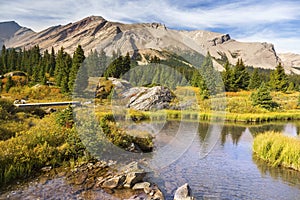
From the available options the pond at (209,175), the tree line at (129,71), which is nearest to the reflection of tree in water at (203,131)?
the pond at (209,175)

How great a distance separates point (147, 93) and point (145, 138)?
14266 millimetres

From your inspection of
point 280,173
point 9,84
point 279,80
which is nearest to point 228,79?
point 279,80

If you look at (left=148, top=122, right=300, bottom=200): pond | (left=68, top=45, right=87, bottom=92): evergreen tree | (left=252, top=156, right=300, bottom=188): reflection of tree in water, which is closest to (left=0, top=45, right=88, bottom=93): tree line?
(left=68, top=45, right=87, bottom=92): evergreen tree

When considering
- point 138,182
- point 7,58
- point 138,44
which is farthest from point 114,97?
point 7,58

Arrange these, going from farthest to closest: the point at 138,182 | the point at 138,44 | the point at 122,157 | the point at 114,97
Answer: the point at 114,97 → the point at 138,44 → the point at 122,157 → the point at 138,182

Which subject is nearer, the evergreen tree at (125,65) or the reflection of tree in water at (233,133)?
the reflection of tree in water at (233,133)

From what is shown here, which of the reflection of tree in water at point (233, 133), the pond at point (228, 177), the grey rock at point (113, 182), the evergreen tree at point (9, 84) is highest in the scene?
the evergreen tree at point (9, 84)

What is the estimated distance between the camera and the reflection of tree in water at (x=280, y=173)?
1262 centimetres

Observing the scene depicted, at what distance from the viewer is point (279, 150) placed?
15.3 meters

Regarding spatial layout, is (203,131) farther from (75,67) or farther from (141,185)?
(75,67)

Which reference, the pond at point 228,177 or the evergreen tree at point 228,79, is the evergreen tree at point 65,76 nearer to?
the pond at point 228,177

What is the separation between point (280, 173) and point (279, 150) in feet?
6.74

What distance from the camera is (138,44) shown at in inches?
622

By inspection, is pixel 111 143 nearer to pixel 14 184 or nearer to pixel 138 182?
pixel 138 182
